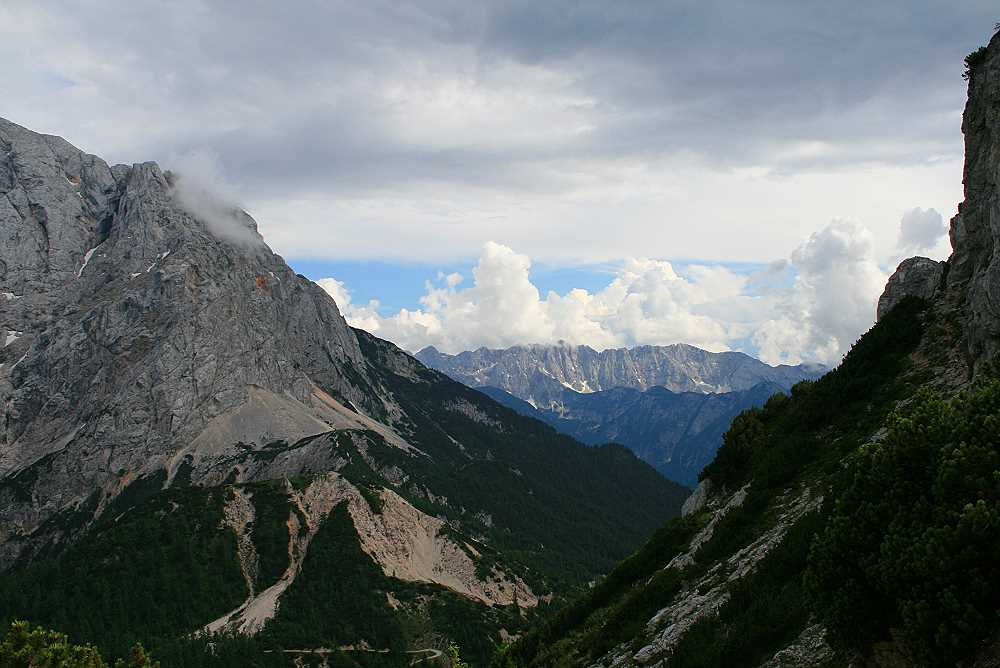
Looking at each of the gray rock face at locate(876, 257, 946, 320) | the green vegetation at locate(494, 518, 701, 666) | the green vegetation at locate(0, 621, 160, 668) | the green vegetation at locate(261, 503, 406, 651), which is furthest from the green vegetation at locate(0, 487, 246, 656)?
the gray rock face at locate(876, 257, 946, 320)

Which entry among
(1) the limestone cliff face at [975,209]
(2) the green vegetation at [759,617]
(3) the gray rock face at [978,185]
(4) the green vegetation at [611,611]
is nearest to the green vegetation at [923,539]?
(2) the green vegetation at [759,617]

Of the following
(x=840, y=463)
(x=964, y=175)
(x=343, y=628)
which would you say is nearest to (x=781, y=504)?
(x=840, y=463)

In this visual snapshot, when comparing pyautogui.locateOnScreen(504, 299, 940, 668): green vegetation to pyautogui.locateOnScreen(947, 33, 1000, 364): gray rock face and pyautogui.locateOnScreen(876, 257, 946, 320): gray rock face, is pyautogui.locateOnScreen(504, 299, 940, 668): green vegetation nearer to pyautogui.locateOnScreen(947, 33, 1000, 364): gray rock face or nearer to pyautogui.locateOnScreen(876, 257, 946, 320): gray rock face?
pyautogui.locateOnScreen(876, 257, 946, 320): gray rock face

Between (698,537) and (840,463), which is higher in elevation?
(840,463)

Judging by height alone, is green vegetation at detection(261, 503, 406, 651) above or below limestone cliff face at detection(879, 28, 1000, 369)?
below

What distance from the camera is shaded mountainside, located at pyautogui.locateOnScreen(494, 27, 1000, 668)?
582 inches

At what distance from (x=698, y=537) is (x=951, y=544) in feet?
83.4

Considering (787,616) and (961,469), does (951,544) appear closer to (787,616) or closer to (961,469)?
(961,469)

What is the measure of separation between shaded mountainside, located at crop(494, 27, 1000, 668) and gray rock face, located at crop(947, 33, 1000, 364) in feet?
0.42

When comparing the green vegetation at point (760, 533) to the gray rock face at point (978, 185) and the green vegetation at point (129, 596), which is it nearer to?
the gray rock face at point (978, 185)

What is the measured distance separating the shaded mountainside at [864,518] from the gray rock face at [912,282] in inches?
7.4

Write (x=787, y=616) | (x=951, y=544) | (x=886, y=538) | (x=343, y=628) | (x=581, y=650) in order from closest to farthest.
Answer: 1. (x=951, y=544)
2. (x=886, y=538)
3. (x=787, y=616)
4. (x=581, y=650)
5. (x=343, y=628)

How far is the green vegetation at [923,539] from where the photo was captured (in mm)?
14109

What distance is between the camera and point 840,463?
1272 inches
